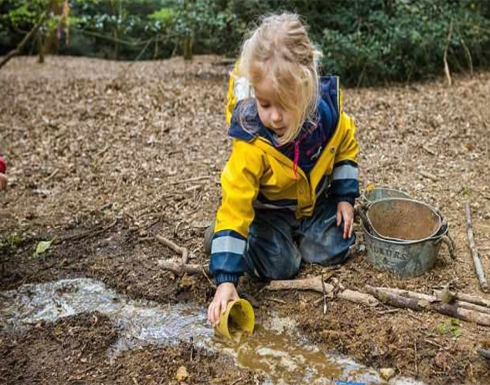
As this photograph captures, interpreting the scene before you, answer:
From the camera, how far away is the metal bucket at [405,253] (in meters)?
2.86

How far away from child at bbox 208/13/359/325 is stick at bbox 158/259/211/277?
Answer: 0.26m

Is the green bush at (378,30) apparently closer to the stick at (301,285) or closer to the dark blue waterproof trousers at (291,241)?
the dark blue waterproof trousers at (291,241)

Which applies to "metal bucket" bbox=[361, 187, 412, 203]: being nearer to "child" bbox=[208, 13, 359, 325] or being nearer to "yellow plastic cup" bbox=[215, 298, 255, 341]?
"child" bbox=[208, 13, 359, 325]

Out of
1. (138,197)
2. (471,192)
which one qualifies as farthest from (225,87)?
(471,192)

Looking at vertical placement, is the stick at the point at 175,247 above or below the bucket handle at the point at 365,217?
below

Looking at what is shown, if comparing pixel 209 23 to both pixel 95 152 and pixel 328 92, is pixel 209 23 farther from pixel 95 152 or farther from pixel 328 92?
pixel 328 92

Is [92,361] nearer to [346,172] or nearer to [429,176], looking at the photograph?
[346,172]

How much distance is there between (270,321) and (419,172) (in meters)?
2.16

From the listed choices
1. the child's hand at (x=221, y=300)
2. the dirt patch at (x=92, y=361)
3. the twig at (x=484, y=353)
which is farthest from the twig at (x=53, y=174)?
the twig at (x=484, y=353)

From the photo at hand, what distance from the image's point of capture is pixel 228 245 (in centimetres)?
263

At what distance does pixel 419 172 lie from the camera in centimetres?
442

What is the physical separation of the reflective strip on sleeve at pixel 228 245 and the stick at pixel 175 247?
573 millimetres

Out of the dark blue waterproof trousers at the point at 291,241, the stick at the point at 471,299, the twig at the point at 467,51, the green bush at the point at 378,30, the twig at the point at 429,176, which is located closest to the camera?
the stick at the point at 471,299

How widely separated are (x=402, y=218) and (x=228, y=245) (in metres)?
1.15
